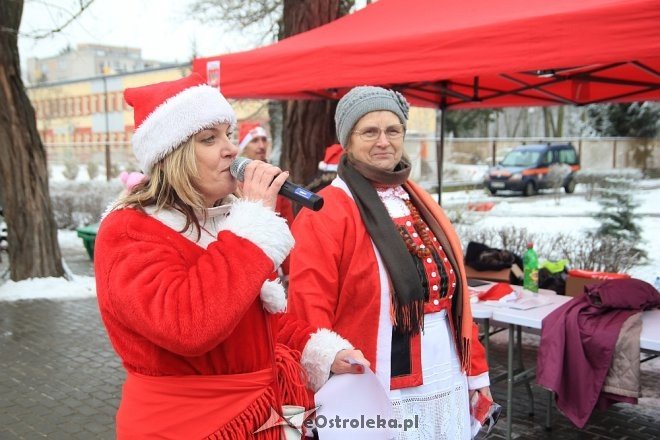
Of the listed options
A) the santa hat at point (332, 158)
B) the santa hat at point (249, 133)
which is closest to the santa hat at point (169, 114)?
the santa hat at point (332, 158)

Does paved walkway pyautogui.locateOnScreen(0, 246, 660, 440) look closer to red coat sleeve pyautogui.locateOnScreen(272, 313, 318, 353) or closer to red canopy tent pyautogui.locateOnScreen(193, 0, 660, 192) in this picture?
red canopy tent pyautogui.locateOnScreen(193, 0, 660, 192)

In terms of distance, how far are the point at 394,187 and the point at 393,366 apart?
69 centimetres

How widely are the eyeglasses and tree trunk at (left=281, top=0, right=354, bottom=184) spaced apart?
14.5 ft

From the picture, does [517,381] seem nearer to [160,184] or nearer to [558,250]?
[160,184]

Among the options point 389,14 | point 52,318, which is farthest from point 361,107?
point 52,318

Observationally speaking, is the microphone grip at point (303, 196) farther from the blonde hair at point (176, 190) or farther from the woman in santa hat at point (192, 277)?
the blonde hair at point (176, 190)

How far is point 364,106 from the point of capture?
2445mm

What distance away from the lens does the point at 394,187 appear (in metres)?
2.51

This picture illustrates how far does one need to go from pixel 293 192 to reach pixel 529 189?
13.9 metres

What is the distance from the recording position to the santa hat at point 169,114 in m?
1.56

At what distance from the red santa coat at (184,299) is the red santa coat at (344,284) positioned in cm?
63

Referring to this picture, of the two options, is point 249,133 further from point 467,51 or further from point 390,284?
point 390,284

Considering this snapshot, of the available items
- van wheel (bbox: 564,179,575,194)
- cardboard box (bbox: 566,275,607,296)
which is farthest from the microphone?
van wheel (bbox: 564,179,575,194)

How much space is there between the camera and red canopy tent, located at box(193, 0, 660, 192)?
10.9ft
